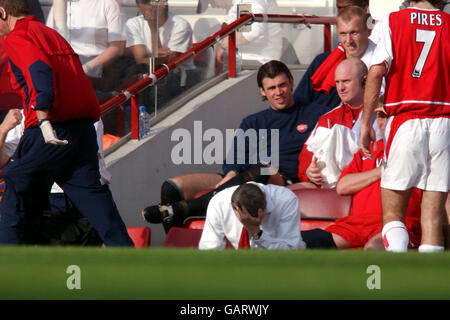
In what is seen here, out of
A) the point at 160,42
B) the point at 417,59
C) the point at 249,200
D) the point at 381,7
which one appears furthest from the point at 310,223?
the point at 381,7

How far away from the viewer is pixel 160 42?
7.06 metres

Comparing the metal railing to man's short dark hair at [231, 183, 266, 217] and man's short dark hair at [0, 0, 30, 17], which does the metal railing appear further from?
man's short dark hair at [231, 183, 266, 217]

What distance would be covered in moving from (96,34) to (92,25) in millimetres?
93

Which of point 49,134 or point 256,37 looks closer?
point 49,134

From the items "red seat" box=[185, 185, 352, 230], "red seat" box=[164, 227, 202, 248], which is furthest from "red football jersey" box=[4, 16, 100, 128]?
"red seat" box=[185, 185, 352, 230]

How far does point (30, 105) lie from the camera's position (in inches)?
170

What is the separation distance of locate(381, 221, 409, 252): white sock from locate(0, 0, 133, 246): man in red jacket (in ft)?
4.55

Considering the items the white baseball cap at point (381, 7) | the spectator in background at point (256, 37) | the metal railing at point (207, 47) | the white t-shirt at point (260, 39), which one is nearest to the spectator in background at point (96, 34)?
the metal railing at point (207, 47)

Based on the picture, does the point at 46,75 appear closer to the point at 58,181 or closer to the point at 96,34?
the point at 58,181

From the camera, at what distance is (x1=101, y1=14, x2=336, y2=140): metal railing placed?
6.46m

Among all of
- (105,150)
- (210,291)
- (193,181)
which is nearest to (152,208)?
(193,181)

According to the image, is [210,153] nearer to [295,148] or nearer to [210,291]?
[295,148]

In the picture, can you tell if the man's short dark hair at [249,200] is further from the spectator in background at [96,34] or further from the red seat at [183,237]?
the spectator in background at [96,34]

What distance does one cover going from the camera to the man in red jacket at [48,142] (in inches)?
170
